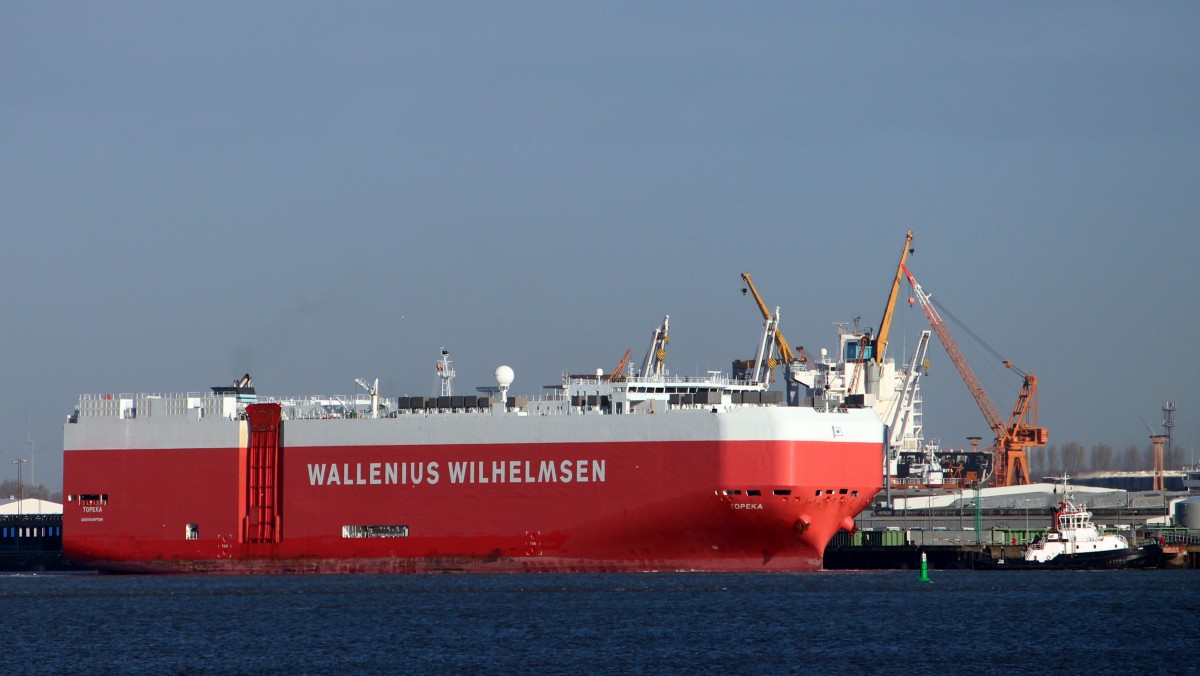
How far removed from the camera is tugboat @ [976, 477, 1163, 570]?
5562 cm

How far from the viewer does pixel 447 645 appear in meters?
37.8

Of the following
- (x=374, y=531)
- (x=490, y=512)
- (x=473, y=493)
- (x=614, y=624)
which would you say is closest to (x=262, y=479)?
(x=374, y=531)

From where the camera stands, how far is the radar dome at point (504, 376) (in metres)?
54.6

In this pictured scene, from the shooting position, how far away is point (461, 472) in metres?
53.3

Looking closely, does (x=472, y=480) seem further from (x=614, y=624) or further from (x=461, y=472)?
(x=614, y=624)

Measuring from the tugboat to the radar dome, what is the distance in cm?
1718

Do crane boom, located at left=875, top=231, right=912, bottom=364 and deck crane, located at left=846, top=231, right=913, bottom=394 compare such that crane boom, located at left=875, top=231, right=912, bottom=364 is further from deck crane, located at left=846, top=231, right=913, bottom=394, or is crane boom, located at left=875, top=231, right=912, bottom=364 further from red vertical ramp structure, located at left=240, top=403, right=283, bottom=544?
red vertical ramp structure, located at left=240, top=403, right=283, bottom=544

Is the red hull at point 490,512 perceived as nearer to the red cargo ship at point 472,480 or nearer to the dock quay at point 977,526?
the red cargo ship at point 472,480

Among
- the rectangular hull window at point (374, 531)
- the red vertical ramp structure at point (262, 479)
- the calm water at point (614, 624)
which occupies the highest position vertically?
the red vertical ramp structure at point (262, 479)

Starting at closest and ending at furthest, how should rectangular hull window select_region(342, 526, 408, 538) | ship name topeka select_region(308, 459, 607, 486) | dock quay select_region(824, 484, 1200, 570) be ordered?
1. ship name topeka select_region(308, 459, 607, 486)
2. rectangular hull window select_region(342, 526, 408, 538)
3. dock quay select_region(824, 484, 1200, 570)

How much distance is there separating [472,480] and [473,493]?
383 millimetres

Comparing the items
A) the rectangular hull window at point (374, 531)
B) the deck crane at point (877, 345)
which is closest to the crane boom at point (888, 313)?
the deck crane at point (877, 345)

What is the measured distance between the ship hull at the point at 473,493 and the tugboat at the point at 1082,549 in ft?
21.4

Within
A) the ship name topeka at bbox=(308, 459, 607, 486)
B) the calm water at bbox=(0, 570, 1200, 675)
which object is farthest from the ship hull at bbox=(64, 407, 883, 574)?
the calm water at bbox=(0, 570, 1200, 675)
